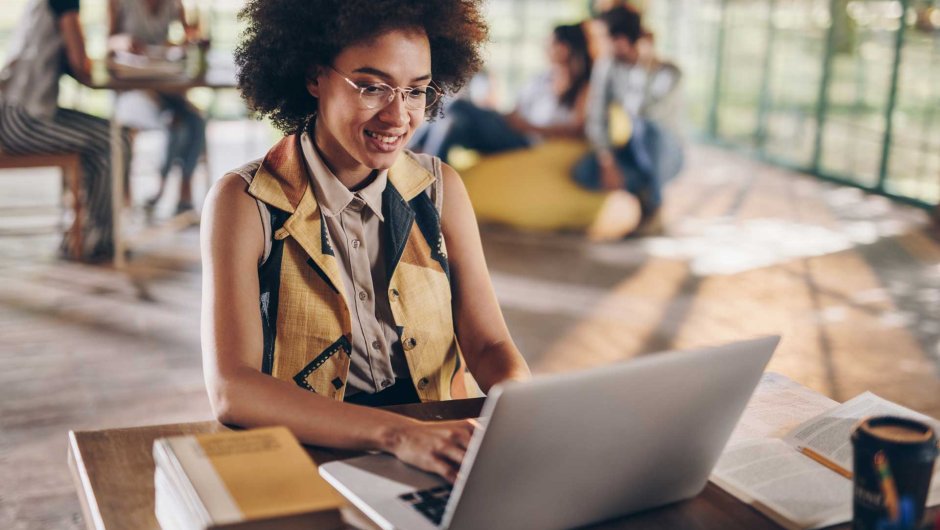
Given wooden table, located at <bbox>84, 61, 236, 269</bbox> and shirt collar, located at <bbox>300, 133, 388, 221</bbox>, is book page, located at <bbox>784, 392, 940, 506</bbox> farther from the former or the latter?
wooden table, located at <bbox>84, 61, 236, 269</bbox>

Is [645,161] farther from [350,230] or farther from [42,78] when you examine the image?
[350,230]

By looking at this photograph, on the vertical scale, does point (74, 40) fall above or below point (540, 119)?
above

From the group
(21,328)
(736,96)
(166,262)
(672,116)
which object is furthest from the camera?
(736,96)

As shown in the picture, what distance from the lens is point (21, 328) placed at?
3928 mm

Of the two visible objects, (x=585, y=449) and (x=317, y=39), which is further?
(x=317, y=39)

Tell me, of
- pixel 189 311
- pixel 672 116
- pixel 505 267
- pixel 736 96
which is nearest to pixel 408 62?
pixel 189 311

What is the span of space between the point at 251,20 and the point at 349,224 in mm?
403

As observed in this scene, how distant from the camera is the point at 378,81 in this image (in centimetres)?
164

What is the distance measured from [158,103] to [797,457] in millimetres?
4883

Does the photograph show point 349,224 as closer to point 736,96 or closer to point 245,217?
point 245,217

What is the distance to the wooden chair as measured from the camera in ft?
14.7

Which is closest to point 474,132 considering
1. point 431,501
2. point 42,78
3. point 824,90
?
point 42,78

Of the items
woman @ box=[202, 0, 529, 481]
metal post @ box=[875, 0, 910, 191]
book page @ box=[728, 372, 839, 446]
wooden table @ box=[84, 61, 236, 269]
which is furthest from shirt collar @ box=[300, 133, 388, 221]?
metal post @ box=[875, 0, 910, 191]

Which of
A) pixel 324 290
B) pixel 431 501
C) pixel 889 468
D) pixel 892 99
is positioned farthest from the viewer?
pixel 892 99
